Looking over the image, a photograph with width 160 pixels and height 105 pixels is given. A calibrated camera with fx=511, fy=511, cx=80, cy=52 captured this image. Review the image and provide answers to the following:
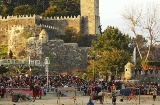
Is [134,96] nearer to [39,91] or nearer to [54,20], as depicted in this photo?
[39,91]

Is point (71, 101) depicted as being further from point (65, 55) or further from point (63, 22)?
point (63, 22)

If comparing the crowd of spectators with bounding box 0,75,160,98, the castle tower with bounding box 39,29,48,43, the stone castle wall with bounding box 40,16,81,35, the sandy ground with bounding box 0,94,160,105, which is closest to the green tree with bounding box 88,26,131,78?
the castle tower with bounding box 39,29,48,43

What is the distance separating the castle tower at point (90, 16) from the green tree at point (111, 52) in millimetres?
17271

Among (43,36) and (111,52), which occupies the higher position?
(43,36)

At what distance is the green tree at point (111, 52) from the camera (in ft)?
208

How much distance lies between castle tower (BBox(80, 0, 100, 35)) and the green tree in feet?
56.7

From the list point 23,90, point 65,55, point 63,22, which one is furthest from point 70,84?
point 63,22

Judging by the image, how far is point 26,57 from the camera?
74.4 m

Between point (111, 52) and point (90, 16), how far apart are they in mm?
25996

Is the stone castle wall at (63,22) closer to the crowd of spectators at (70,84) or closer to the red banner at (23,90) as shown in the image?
the crowd of spectators at (70,84)

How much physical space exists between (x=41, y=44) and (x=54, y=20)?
13696mm

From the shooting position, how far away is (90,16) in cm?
8962

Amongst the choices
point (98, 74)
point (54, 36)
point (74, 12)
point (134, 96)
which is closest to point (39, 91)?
point (134, 96)

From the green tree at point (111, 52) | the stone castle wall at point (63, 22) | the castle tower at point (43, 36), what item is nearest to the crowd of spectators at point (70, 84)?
the green tree at point (111, 52)
